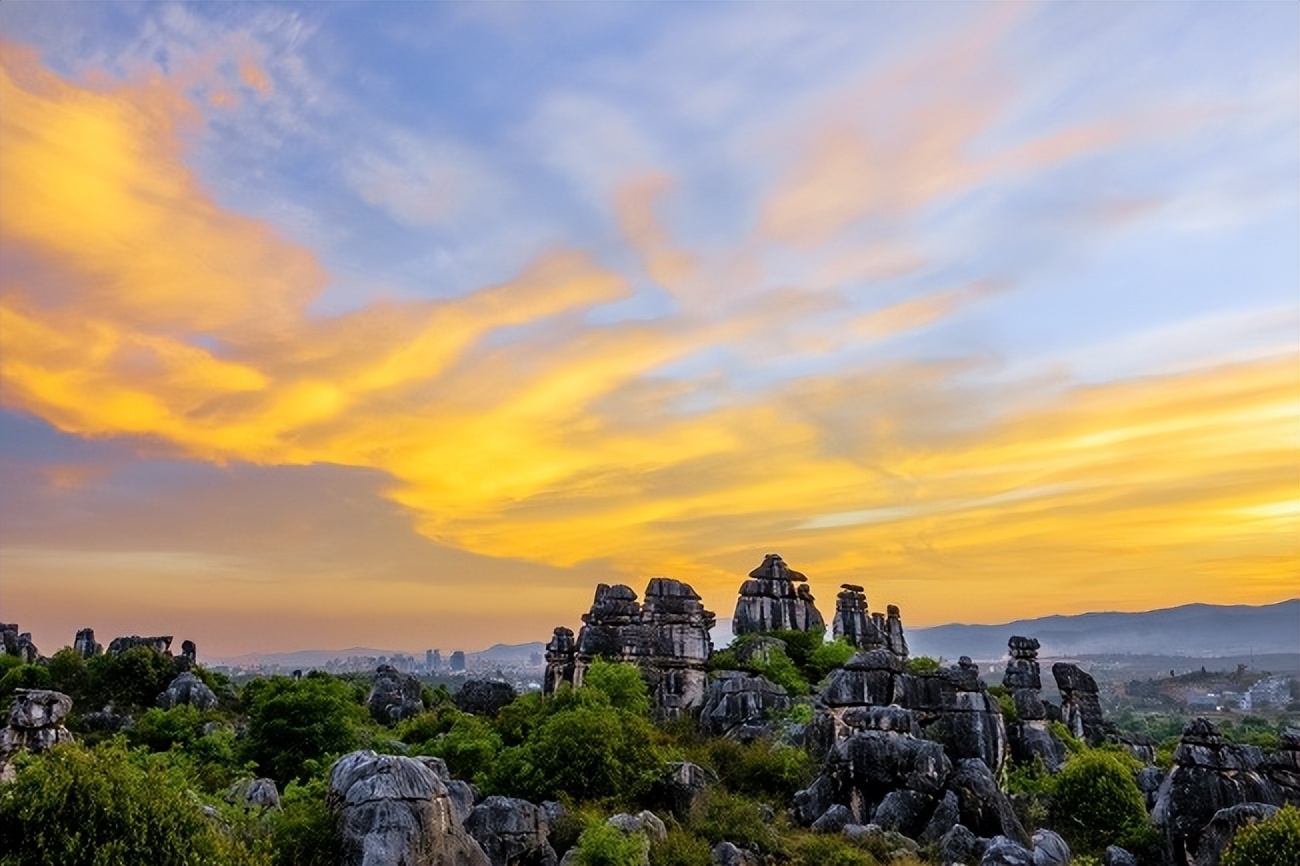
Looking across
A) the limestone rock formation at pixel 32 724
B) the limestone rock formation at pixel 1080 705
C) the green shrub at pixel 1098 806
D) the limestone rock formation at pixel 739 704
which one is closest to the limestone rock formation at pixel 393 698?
the limestone rock formation at pixel 739 704

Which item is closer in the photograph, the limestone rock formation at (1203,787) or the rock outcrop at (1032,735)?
the limestone rock formation at (1203,787)

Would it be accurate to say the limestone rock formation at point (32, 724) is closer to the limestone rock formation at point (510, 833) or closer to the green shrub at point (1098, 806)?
the limestone rock formation at point (510, 833)

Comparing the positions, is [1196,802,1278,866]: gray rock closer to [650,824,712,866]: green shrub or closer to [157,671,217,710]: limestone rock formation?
[650,824,712,866]: green shrub

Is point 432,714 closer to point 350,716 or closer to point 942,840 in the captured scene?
point 350,716

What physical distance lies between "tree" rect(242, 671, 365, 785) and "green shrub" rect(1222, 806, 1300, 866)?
110ft

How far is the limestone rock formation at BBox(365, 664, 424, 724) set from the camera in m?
59.5

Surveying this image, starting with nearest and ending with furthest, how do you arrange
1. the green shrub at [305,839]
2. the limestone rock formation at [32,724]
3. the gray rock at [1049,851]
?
the green shrub at [305,839]
the limestone rock formation at [32,724]
the gray rock at [1049,851]

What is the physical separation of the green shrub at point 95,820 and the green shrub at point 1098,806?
28.0 meters

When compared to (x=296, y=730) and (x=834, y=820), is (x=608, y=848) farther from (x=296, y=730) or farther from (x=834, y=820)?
(x=296, y=730)

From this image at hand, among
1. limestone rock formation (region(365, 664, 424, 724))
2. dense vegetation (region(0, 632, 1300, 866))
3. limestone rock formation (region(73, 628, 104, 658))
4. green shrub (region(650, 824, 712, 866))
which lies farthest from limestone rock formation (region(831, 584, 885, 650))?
limestone rock formation (region(73, 628, 104, 658))

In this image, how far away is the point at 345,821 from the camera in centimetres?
1923

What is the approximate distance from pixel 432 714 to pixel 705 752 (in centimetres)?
1802

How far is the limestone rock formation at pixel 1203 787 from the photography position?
28.5m

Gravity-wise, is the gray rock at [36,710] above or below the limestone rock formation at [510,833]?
above
